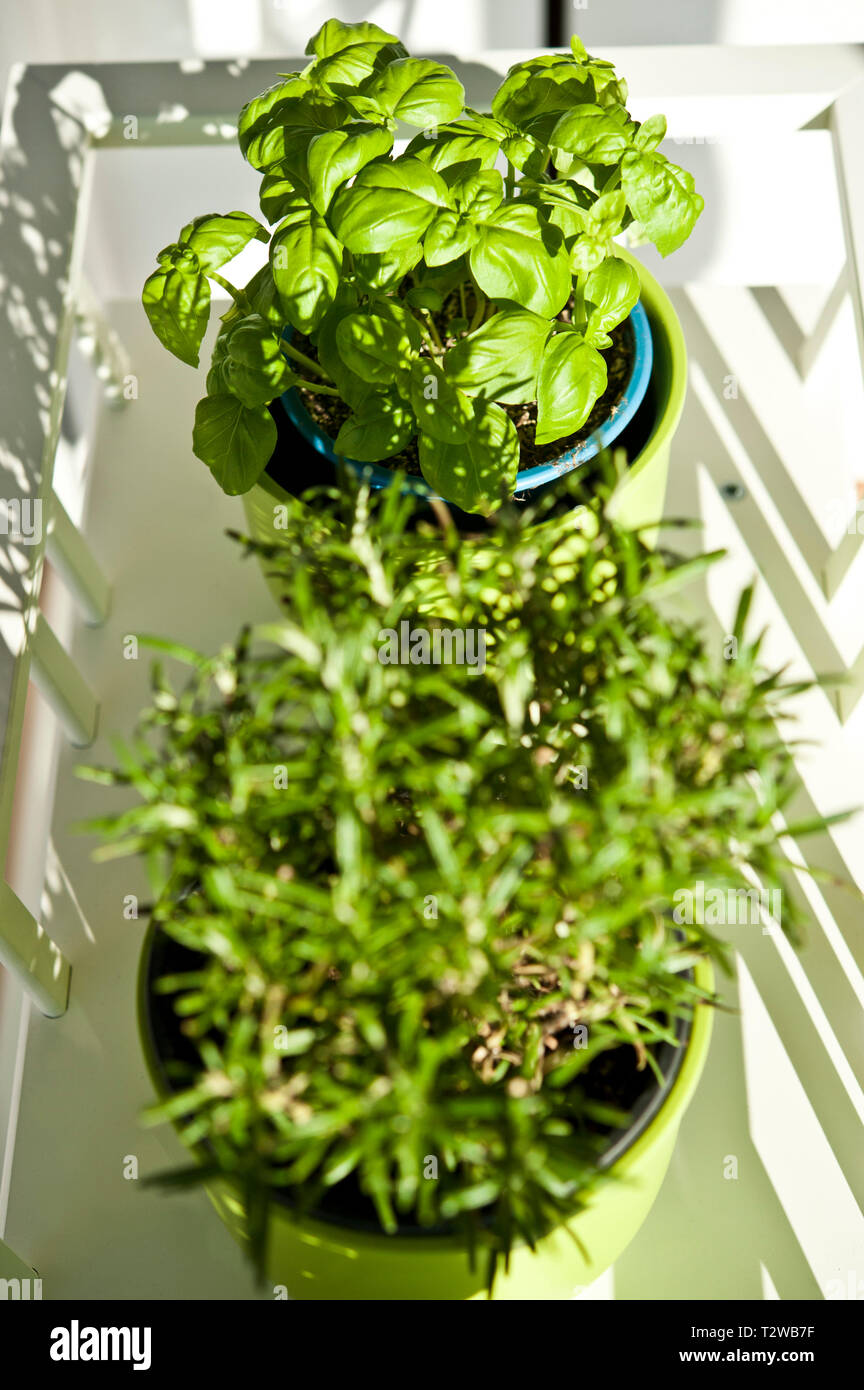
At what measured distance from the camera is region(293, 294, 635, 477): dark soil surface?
881 millimetres

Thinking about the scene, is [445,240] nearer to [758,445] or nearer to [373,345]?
[373,345]

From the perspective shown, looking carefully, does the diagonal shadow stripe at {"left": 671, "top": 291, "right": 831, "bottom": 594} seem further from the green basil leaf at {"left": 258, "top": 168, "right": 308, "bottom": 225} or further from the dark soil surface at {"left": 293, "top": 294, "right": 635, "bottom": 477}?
the green basil leaf at {"left": 258, "top": 168, "right": 308, "bottom": 225}

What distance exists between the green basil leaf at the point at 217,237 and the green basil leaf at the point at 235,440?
92 millimetres

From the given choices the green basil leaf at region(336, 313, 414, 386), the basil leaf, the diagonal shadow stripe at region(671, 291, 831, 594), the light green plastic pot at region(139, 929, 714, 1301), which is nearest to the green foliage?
the light green plastic pot at region(139, 929, 714, 1301)

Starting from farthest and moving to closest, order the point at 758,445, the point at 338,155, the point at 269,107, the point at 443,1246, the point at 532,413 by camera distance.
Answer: the point at 758,445
the point at 532,413
the point at 269,107
the point at 338,155
the point at 443,1246

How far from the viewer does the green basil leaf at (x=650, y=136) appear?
74 cm

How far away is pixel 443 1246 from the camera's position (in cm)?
58

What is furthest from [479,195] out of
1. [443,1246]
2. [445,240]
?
[443,1246]

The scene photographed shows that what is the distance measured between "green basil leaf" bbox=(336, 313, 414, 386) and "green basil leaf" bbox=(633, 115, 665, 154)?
195 mm

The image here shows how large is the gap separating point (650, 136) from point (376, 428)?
0.25 m

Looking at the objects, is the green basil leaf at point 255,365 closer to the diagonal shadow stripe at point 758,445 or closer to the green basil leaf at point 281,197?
the green basil leaf at point 281,197

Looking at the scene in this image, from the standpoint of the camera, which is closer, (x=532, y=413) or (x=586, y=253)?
(x=586, y=253)

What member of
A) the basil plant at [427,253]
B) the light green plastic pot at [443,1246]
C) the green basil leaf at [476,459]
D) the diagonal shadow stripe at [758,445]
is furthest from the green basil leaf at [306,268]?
the diagonal shadow stripe at [758,445]
